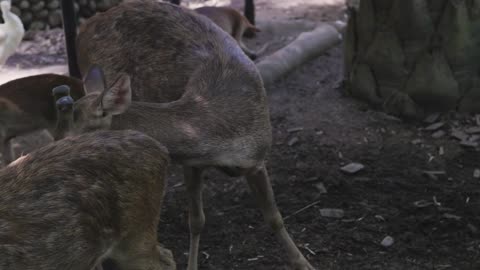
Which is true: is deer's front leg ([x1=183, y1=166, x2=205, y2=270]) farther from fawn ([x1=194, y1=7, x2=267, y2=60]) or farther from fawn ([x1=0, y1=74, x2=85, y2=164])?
fawn ([x1=194, y1=7, x2=267, y2=60])

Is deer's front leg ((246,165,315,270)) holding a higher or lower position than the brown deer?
lower

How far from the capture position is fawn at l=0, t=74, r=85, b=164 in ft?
19.2

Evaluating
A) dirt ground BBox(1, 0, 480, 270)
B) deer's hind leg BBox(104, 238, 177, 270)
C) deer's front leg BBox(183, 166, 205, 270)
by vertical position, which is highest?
deer's hind leg BBox(104, 238, 177, 270)

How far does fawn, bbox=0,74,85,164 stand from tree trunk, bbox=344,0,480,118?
2.42m

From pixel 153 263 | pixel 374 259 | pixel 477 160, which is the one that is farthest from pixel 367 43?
pixel 153 263

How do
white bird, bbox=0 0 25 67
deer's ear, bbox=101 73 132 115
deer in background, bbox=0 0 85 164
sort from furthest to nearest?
white bird, bbox=0 0 25 67, deer in background, bbox=0 0 85 164, deer's ear, bbox=101 73 132 115

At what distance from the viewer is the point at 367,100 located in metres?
6.82

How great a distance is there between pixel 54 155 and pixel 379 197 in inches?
101

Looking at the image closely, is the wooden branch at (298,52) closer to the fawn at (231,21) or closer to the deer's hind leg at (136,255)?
the fawn at (231,21)

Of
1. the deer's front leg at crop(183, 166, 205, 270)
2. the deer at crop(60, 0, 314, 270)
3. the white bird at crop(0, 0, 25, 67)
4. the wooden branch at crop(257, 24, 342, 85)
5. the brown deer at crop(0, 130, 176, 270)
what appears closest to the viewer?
the brown deer at crop(0, 130, 176, 270)

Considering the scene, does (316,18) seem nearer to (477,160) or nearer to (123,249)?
(477,160)

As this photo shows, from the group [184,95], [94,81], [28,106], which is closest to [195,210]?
[184,95]

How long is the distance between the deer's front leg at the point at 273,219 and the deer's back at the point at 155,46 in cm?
67

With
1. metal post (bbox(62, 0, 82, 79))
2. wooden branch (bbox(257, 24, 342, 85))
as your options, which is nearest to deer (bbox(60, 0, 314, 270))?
metal post (bbox(62, 0, 82, 79))
